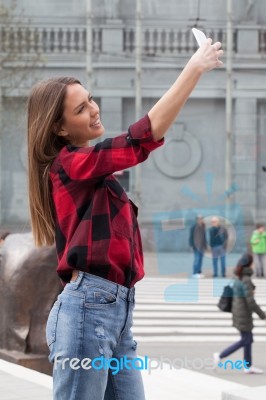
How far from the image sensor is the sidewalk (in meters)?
6.62

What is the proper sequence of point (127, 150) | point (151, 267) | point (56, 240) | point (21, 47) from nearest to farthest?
1. point (127, 150)
2. point (56, 240)
3. point (151, 267)
4. point (21, 47)

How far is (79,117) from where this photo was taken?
3180 mm

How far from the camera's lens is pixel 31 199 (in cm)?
327

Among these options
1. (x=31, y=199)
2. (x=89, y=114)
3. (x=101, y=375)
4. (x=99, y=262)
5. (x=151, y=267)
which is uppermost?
(x=89, y=114)

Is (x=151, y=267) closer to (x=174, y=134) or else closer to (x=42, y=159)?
(x=174, y=134)

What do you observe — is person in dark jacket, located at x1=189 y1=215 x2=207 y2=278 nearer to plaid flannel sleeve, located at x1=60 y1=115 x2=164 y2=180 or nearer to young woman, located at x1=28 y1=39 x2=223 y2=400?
young woman, located at x1=28 y1=39 x2=223 y2=400

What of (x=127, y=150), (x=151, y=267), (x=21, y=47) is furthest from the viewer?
(x=21, y=47)

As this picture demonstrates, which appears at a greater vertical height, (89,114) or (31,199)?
(89,114)

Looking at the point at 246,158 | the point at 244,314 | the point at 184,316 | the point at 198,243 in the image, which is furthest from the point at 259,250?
the point at 244,314

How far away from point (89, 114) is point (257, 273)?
1968cm

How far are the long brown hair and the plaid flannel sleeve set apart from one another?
0.20 metres

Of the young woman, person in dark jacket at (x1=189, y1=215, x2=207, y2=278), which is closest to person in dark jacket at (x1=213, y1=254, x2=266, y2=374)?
Result: the young woman

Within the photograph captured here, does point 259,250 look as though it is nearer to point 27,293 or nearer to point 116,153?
point 27,293

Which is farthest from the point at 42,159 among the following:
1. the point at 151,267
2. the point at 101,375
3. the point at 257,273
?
the point at 151,267
